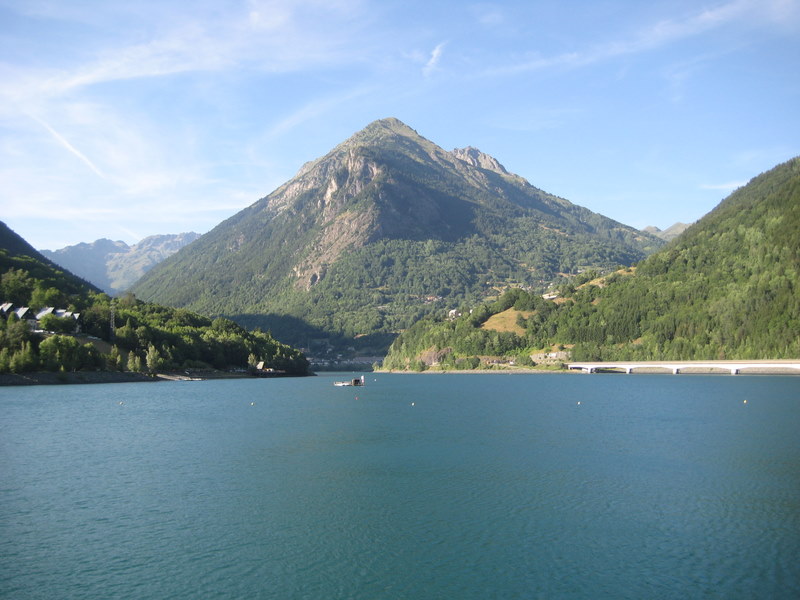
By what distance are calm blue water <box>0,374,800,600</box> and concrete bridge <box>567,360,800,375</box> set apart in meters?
81.8

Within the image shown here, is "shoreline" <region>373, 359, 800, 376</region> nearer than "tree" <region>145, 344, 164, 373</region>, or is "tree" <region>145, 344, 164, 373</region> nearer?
"shoreline" <region>373, 359, 800, 376</region>

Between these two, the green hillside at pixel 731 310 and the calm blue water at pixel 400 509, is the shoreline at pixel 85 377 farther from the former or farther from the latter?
the green hillside at pixel 731 310

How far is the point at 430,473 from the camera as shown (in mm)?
43531

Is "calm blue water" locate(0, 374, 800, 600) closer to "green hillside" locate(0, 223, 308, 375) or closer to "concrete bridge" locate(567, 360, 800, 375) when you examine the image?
"green hillside" locate(0, 223, 308, 375)

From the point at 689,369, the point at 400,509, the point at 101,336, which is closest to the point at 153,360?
the point at 101,336

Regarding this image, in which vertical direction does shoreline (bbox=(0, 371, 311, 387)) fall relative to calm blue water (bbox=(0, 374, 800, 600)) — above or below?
above

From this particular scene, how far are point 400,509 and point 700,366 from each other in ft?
482

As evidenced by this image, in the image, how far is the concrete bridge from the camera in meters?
141

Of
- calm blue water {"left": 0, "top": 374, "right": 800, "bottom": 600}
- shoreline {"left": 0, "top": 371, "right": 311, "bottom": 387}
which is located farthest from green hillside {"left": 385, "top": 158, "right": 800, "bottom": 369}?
shoreline {"left": 0, "top": 371, "right": 311, "bottom": 387}

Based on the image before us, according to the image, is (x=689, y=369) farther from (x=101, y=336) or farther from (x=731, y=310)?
(x=101, y=336)

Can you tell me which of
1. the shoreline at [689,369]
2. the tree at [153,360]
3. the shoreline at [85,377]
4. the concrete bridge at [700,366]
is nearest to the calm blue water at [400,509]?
the shoreline at [85,377]

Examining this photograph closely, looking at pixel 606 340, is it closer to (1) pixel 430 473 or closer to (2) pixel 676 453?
(2) pixel 676 453

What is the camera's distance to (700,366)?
15988 cm

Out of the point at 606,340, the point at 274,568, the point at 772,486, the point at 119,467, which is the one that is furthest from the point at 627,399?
the point at 606,340
